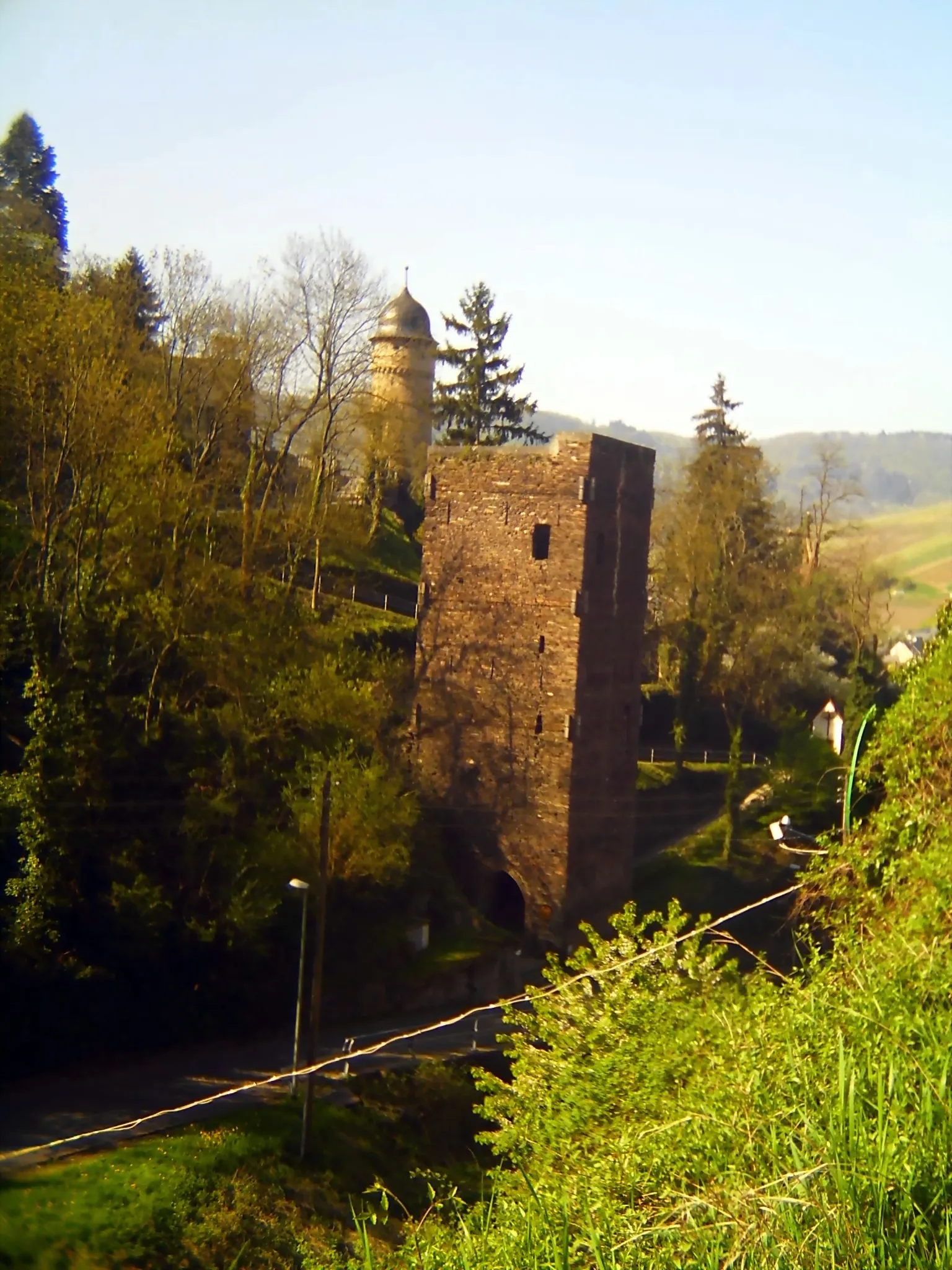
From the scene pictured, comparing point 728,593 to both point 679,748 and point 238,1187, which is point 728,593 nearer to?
point 679,748

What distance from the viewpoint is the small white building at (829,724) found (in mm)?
34219

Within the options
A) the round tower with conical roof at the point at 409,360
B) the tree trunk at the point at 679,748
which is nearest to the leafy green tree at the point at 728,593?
the tree trunk at the point at 679,748

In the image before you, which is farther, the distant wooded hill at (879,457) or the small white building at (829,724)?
the distant wooded hill at (879,457)

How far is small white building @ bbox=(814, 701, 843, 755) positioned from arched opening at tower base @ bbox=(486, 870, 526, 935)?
11.6 meters

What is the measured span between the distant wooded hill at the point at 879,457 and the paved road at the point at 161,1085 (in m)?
84.8

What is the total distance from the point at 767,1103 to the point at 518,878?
17.2 meters

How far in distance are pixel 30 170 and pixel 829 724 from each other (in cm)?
2938

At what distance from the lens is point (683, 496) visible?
41438 mm

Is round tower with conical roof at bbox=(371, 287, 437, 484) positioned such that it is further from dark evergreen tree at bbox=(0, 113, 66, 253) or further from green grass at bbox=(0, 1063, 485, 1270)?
green grass at bbox=(0, 1063, 485, 1270)

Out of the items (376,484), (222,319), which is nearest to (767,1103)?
(222,319)

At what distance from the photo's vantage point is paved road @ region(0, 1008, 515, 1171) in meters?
15.4

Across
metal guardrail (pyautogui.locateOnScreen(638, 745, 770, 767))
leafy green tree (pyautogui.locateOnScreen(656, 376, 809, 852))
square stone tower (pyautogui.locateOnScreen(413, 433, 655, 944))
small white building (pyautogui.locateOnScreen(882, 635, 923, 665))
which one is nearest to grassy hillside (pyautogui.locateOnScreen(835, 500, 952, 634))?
small white building (pyautogui.locateOnScreen(882, 635, 923, 665))

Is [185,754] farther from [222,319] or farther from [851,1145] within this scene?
[851,1145]

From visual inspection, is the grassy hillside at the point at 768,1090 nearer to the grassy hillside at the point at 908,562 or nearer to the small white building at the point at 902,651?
the grassy hillside at the point at 908,562
